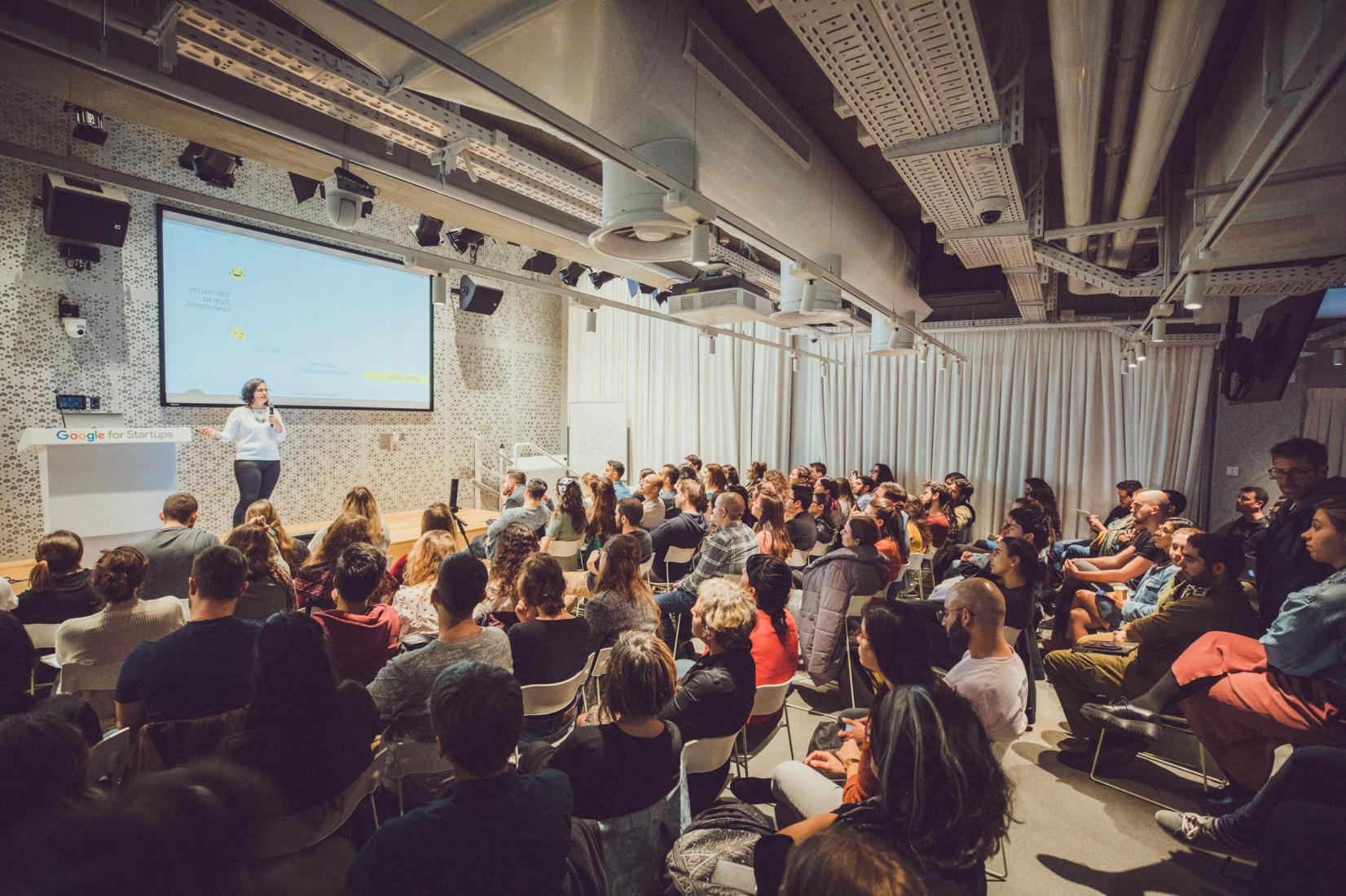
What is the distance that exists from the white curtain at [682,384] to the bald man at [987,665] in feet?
22.5

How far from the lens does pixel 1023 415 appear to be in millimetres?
7750

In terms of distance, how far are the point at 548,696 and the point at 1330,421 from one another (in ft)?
24.3

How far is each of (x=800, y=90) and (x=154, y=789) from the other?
4228 mm

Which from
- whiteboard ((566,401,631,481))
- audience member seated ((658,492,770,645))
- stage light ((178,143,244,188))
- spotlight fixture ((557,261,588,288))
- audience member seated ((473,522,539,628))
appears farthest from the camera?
whiteboard ((566,401,631,481))

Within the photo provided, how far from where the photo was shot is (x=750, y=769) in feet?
9.38

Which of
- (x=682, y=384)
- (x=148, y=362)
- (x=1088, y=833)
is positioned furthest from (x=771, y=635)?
(x=682, y=384)

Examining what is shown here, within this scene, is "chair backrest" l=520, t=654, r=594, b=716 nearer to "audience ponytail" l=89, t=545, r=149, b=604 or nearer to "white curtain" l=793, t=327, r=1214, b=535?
"audience ponytail" l=89, t=545, r=149, b=604

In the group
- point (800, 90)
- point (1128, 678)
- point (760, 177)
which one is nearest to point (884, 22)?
point (760, 177)

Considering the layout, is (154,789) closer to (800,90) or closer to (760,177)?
(760,177)

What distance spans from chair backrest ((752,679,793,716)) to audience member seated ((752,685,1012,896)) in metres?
Answer: 1.07

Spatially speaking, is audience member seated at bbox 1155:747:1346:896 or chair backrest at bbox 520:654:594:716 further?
chair backrest at bbox 520:654:594:716

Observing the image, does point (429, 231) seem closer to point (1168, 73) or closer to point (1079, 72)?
point (1079, 72)

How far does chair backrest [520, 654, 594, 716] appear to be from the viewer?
2252mm

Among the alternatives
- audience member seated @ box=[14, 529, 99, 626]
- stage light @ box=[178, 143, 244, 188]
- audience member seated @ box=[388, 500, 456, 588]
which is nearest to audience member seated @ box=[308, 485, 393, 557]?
audience member seated @ box=[388, 500, 456, 588]
